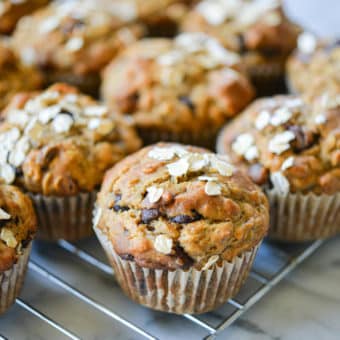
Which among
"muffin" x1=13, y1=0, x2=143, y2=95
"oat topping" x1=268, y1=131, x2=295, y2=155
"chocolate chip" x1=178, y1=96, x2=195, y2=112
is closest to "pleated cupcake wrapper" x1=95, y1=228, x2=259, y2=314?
"oat topping" x1=268, y1=131, x2=295, y2=155

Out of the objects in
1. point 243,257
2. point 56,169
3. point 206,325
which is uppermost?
point 56,169

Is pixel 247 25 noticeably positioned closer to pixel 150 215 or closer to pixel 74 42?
pixel 74 42

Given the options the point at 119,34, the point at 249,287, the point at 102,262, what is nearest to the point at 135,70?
the point at 119,34

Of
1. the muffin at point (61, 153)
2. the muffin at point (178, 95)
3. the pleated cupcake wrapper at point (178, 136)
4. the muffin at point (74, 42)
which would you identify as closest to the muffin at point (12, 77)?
the muffin at point (74, 42)

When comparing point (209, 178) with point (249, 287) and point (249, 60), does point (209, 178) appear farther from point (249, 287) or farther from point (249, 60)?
point (249, 60)

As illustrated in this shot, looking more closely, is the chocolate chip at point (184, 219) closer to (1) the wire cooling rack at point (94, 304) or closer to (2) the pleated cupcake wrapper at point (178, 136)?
(1) the wire cooling rack at point (94, 304)
